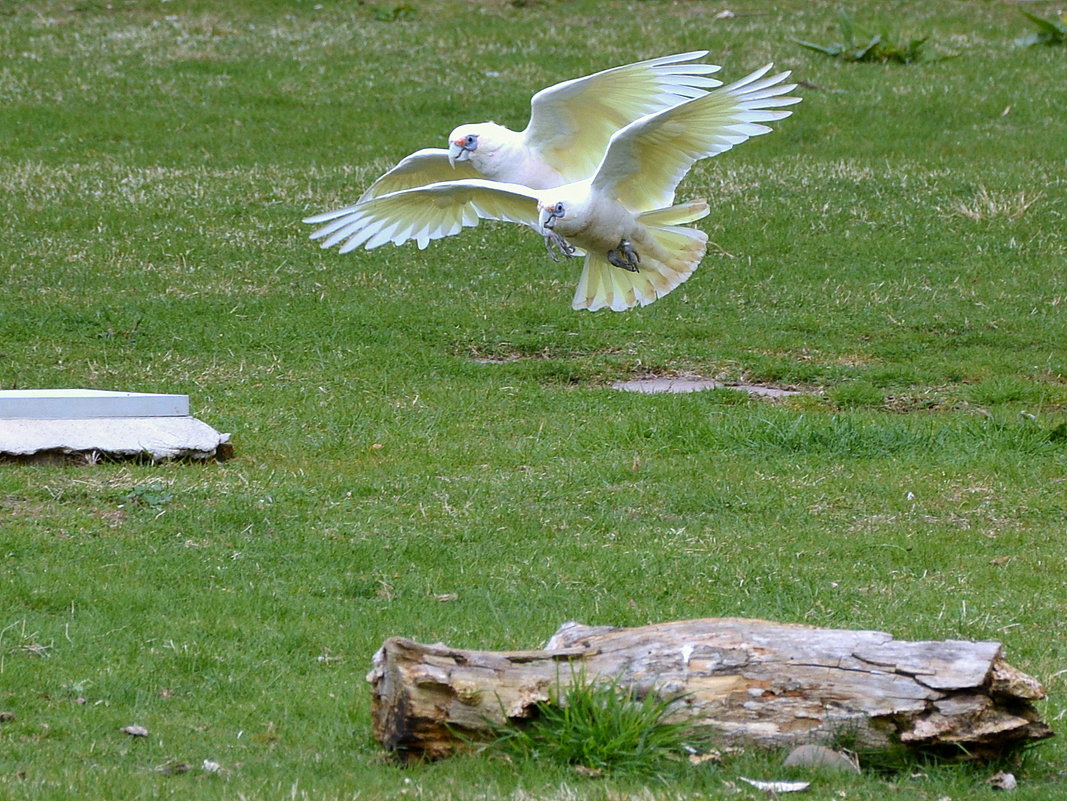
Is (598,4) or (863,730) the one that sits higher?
(598,4)

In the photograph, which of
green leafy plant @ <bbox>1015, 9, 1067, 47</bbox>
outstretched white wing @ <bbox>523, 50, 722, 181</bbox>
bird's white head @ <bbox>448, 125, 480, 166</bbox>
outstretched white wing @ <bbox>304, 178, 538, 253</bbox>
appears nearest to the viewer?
outstretched white wing @ <bbox>523, 50, 722, 181</bbox>

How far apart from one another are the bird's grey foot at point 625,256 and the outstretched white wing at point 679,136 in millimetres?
226

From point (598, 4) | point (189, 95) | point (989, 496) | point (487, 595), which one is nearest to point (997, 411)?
point (989, 496)

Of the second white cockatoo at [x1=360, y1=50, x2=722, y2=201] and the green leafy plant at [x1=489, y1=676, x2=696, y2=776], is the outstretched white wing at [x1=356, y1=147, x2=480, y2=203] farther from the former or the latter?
the green leafy plant at [x1=489, y1=676, x2=696, y2=776]

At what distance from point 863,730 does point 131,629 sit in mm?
2577

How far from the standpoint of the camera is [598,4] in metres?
21.4

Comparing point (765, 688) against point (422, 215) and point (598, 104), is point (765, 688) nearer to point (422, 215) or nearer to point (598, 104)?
point (598, 104)

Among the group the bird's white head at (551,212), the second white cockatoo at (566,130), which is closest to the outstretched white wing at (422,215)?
the second white cockatoo at (566,130)

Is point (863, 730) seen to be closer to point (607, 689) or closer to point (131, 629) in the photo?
point (607, 689)

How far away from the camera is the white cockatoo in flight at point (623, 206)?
6578 millimetres

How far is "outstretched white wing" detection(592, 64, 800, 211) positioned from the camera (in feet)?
21.1

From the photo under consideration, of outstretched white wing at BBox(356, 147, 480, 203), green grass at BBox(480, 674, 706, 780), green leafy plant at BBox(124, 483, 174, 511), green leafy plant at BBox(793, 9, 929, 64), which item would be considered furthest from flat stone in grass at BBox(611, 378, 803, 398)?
green leafy plant at BBox(793, 9, 929, 64)

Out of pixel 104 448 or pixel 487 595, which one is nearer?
pixel 487 595

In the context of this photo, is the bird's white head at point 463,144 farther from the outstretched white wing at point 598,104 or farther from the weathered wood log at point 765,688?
the weathered wood log at point 765,688
